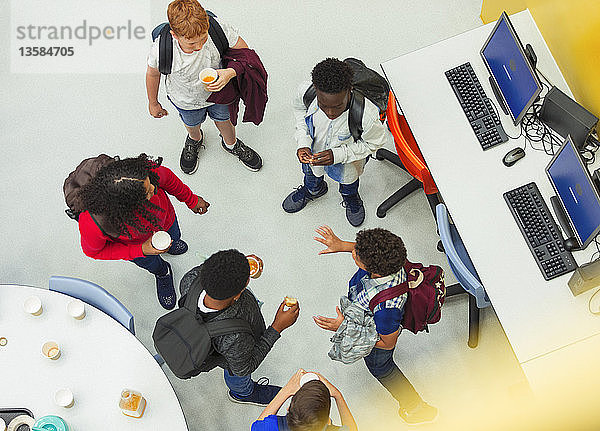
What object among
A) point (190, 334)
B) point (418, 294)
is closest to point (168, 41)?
point (190, 334)

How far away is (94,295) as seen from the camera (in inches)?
113

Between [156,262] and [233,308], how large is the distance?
3.52 ft

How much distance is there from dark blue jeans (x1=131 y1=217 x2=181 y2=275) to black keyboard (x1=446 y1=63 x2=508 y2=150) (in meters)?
1.70

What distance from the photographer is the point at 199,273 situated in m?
2.58

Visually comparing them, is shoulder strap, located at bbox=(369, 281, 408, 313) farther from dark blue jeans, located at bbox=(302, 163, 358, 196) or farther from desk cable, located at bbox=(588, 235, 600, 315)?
dark blue jeans, located at bbox=(302, 163, 358, 196)

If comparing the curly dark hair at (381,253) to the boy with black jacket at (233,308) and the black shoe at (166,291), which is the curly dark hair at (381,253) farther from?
the black shoe at (166,291)

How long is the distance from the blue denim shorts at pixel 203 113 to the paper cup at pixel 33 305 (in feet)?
4.32

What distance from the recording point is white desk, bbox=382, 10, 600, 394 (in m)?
2.87

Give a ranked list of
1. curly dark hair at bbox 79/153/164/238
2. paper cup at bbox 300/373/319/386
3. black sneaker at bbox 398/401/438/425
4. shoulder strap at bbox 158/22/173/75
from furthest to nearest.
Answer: black sneaker at bbox 398/401/438/425 → shoulder strap at bbox 158/22/173/75 → curly dark hair at bbox 79/153/164/238 → paper cup at bbox 300/373/319/386

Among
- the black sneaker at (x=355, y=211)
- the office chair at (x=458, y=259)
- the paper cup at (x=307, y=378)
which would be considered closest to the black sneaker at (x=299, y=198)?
the black sneaker at (x=355, y=211)

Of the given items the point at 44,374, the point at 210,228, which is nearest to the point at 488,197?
the point at 210,228

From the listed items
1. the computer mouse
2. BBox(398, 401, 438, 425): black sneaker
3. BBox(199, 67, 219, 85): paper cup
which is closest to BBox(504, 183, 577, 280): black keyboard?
the computer mouse

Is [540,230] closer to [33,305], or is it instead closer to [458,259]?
[458,259]

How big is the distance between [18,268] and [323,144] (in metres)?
2.08
